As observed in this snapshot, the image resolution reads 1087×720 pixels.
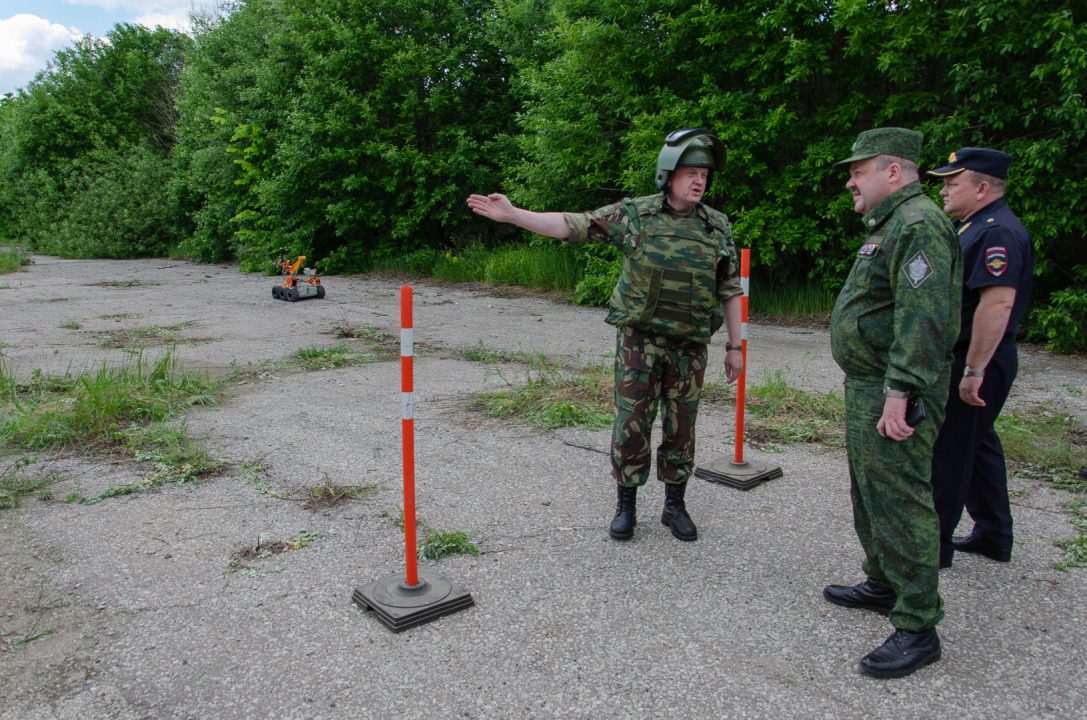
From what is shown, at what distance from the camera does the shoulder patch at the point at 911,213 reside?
2.56m

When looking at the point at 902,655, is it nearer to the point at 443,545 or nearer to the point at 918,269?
the point at 918,269

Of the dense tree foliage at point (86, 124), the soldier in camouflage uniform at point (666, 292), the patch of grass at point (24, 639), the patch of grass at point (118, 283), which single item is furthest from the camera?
the dense tree foliage at point (86, 124)

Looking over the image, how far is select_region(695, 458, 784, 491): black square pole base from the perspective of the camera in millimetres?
4523

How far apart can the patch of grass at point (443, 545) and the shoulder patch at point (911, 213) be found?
247 cm

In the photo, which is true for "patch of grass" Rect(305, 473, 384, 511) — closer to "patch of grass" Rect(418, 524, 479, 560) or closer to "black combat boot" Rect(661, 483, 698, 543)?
"patch of grass" Rect(418, 524, 479, 560)

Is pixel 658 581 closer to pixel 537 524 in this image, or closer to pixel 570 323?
pixel 537 524

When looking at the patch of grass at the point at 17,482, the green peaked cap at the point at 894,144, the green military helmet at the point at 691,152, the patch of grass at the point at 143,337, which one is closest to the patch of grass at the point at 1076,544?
the green peaked cap at the point at 894,144

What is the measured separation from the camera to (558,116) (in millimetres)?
12594

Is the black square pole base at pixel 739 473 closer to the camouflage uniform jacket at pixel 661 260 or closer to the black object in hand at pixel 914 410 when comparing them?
the camouflage uniform jacket at pixel 661 260

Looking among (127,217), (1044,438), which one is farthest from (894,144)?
(127,217)

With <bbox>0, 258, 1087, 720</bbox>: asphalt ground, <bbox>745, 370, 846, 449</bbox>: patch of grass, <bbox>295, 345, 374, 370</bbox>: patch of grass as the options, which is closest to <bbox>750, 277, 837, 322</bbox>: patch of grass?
<bbox>745, 370, 846, 449</bbox>: patch of grass

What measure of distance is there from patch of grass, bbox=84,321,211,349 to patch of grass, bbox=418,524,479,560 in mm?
6551

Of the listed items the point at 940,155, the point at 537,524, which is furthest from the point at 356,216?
the point at 537,524

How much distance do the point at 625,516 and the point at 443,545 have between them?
0.98 metres
